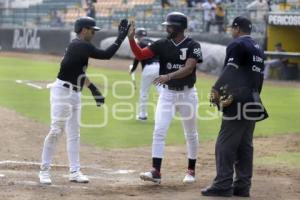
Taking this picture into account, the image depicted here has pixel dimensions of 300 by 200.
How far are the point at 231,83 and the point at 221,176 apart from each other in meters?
1.02

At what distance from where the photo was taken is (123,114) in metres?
16.5

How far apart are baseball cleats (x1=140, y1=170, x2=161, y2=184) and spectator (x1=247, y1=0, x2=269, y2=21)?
65.8 ft

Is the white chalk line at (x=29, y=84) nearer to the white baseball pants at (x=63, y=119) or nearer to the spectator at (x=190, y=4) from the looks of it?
the white baseball pants at (x=63, y=119)

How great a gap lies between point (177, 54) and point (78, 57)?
1.19m

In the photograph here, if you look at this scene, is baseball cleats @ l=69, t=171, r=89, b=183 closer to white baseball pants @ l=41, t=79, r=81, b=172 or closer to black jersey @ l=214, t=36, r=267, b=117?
white baseball pants @ l=41, t=79, r=81, b=172

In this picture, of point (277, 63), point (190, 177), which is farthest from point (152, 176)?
point (277, 63)

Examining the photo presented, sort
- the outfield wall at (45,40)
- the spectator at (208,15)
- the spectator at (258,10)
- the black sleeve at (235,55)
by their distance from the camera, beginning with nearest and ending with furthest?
1. the black sleeve at (235,55)
2. the spectator at (258,10)
3. the spectator at (208,15)
4. the outfield wall at (45,40)

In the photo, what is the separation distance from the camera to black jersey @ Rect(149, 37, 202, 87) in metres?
8.86

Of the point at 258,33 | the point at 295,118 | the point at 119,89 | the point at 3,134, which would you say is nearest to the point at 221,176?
the point at 3,134

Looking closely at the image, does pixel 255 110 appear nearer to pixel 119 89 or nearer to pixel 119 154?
pixel 119 154

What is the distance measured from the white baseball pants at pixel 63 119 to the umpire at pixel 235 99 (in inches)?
66.8

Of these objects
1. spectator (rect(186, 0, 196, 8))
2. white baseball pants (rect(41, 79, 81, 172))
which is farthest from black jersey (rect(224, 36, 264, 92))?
spectator (rect(186, 0, 196, 8))

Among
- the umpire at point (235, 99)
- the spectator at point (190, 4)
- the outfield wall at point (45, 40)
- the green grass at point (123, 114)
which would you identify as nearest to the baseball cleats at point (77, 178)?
the umpire at point (235, 99)

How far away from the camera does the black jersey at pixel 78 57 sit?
8664 mm
